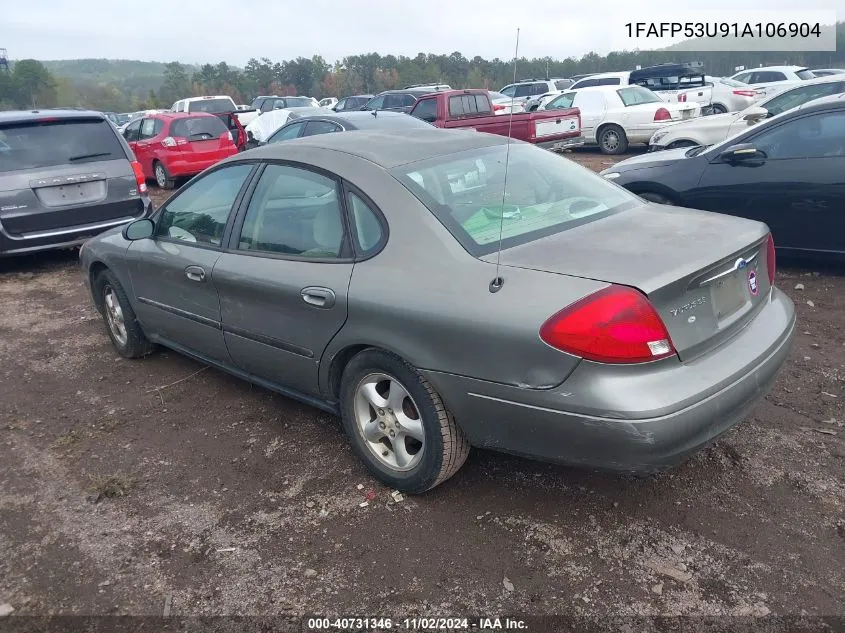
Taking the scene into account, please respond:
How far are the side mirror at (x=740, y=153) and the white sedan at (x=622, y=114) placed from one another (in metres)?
8.58

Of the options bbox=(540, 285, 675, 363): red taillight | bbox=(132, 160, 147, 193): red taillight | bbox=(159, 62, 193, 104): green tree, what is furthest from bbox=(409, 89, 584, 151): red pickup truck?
bbox=(159, 62, 193, 104): green tree

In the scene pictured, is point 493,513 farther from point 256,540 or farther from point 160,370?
point 160,370

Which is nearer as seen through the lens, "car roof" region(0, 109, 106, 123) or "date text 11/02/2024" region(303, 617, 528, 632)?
"date text 11/02/2024" region(303, 617, 528, 632)

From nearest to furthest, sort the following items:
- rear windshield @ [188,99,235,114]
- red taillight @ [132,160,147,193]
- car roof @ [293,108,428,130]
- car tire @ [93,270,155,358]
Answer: car tire @ [93,270,155,358], red taillight @ [132,160,147,193], car roof @ [293,108,428,130], rear windshield @ [188,99,235,114]

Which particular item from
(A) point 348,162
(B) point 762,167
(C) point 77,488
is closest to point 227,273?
(A) point 348,162

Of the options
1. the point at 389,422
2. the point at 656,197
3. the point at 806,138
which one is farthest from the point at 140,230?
the point at 806,138

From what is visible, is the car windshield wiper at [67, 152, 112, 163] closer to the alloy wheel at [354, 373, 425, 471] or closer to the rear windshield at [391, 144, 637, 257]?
the rear windshield at [391, 144, 637, 257]

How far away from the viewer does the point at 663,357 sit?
2539 millimetres

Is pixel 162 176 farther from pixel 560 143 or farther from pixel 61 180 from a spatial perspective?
pixel 560 143

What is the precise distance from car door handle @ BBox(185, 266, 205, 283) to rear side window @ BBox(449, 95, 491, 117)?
9031mm

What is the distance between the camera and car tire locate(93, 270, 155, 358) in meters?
4.84

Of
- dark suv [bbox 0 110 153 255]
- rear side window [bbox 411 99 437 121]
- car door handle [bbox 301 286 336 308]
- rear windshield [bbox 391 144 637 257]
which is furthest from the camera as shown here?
Answer: rear side window [bbox 411 99 437 121]

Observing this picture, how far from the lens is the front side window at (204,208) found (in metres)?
3.91

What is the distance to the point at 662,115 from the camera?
14164 millimetres
